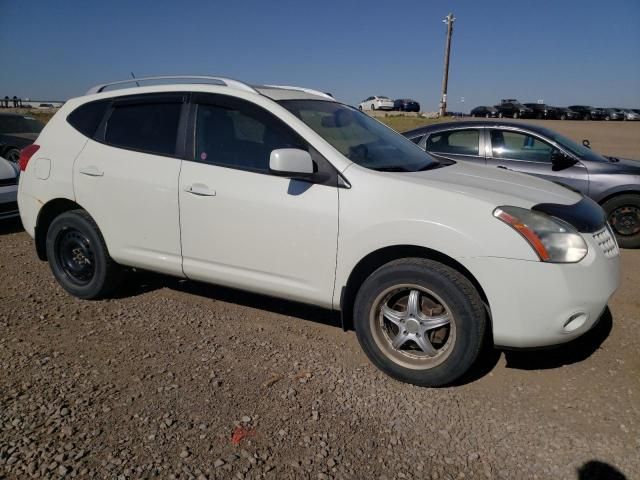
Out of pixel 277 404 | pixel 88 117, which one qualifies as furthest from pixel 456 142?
pixel 277 404

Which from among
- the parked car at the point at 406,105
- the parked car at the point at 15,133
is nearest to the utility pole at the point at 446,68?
the parked car at the point at 406,105

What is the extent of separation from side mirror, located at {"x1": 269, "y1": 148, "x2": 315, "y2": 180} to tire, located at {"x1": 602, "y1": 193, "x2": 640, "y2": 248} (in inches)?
197

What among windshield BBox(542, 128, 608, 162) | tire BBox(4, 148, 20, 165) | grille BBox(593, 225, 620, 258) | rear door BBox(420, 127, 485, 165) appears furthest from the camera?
tire BBox(4, 148, 20, 165)

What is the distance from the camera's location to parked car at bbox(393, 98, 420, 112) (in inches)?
1889

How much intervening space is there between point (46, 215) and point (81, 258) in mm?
509

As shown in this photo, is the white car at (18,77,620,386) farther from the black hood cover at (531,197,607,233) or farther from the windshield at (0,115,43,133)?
the windshield at (0,115,43,133)

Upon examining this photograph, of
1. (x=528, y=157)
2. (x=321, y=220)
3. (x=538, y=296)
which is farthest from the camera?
(x=528, y=157)

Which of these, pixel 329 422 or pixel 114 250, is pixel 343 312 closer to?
pixel 329 422

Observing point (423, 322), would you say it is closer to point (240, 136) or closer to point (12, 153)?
point (240, 136)

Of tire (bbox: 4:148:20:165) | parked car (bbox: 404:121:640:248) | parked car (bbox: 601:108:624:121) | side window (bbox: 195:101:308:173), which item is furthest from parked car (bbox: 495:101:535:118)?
side window (bbox: 195:101:308:173)

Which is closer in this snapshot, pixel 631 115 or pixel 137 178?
pixel 137 178

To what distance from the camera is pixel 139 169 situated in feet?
12.5

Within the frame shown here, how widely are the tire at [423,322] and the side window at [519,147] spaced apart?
4301 millimetres

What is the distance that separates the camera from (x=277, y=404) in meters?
2.91
